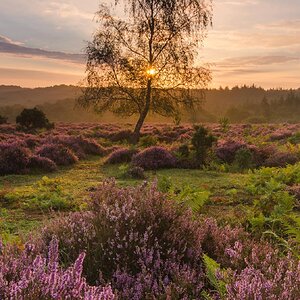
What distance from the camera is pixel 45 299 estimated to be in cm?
221

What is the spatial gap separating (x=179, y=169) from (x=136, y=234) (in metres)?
10.8

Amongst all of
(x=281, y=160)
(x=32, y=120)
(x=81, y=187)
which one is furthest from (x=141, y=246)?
(x=32, y=120)

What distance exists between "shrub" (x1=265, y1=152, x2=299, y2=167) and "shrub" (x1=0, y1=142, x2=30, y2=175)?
8.09 metres

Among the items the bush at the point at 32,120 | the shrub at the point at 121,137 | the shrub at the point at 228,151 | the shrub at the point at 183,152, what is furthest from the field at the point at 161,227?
the bush at the point at 32,120

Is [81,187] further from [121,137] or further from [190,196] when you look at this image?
[121,137]

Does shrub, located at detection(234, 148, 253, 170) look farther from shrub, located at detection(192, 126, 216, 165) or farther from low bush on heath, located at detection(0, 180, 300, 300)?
low bush on heath, located at detection(0, 180, 300, 300)

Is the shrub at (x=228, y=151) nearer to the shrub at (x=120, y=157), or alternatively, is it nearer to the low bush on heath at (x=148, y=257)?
the shrub at (x=120, y=157)

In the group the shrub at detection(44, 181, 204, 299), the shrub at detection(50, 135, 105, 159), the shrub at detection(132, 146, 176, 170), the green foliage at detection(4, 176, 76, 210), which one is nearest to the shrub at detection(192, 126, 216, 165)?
the shrub at detection(132, 146, 176, 170)

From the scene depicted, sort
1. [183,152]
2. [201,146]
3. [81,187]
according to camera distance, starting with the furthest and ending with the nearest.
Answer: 1. [183,152]
2. [201,146]
3. [81,187]

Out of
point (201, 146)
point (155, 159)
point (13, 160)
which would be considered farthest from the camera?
point (201, 146)

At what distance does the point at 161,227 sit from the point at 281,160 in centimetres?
1116

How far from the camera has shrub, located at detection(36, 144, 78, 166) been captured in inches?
635

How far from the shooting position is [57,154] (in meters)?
16.6

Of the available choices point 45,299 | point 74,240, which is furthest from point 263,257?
point 45,299
